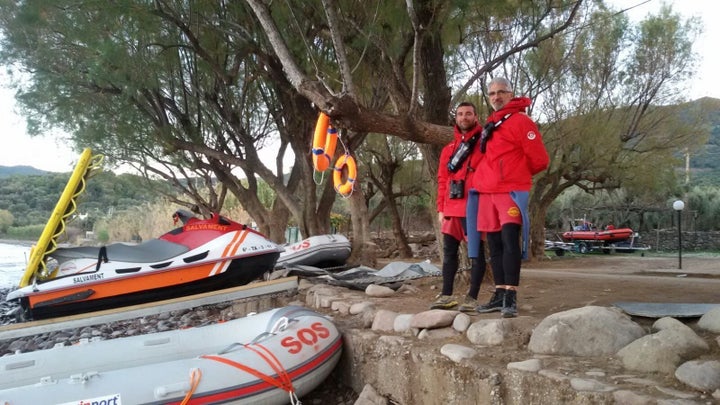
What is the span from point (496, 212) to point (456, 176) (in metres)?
0.56

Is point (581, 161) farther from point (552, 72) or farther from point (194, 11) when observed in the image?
point (194, 11)

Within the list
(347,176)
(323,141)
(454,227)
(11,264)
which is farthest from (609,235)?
(11,264)

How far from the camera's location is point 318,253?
8312 millimetres

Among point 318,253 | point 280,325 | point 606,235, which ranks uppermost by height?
point 606,235

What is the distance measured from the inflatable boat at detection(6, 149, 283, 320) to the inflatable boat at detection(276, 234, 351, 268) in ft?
5.60

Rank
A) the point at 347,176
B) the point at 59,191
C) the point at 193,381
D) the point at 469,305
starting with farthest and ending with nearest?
the point at 59,191 → the point at 347,176 → the point at 469,305 → the point at 193,381

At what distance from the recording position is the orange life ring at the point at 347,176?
706 cm

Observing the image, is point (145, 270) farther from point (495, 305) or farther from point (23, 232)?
point (23, 232)

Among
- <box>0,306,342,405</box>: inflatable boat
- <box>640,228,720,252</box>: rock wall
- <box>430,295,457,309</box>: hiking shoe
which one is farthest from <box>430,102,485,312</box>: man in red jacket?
<box>640,228,720,252</box>: rock wall

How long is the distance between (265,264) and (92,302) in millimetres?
1919

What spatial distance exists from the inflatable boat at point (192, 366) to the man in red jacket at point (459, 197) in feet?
3.39

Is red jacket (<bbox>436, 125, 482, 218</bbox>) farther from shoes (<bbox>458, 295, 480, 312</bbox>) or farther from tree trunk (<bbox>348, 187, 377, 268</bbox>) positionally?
tree trunk (<bbox>348, 187, 377, 268</bbox>)

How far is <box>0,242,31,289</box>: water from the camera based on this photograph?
54.7ft

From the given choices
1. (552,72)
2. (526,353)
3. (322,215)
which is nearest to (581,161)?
(552,72)
